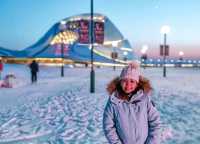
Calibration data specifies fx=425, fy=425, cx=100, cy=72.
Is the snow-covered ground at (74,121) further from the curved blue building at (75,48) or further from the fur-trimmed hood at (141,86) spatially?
the curved blue building at (75,48)

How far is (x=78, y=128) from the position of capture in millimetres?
10703

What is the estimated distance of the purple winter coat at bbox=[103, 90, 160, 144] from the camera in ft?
15.1

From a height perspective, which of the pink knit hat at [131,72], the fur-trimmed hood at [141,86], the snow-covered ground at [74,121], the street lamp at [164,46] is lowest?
the snow-covered ground at [74,121]

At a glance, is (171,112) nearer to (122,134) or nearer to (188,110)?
(188,110)

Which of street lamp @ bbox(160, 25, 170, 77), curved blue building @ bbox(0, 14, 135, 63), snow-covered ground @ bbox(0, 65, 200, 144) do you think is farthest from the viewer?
curved blue building @ bbox(0, 14, 135, 63)

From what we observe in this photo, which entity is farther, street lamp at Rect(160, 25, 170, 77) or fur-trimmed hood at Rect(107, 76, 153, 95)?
street lamp at Rect(160, 25, 170, 77)

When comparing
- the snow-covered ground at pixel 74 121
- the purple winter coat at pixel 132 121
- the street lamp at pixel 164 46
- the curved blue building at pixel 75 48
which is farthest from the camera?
the curved blue building at pixel 75 48

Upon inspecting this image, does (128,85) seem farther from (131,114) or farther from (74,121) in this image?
(74,121)

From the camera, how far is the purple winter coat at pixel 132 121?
460 cm

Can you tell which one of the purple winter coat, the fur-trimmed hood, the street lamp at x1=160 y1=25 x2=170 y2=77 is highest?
the street lamp at x1=160 y1=25 x2=170 y2=77

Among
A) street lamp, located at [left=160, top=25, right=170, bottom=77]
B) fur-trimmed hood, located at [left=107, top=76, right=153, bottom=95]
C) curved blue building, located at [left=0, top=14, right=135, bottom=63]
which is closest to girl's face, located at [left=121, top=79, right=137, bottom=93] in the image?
fur-trimmed hood, located at [left=107, top=76, right=153, bottom=95]

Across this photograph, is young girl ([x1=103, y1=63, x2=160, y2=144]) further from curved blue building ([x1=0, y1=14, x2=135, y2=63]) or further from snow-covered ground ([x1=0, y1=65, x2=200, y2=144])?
curved blue building ([x1=0, y1=14, x2=135, y2=63])

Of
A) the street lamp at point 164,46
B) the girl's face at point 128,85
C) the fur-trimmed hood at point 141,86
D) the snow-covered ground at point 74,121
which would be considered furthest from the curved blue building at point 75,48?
the girl's face at point 128,85

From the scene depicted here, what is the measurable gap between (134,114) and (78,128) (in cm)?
624
